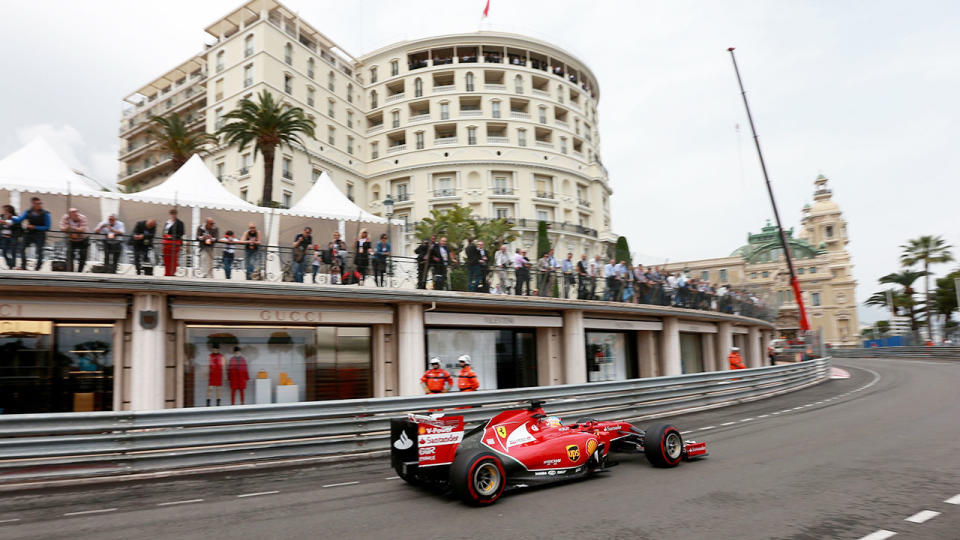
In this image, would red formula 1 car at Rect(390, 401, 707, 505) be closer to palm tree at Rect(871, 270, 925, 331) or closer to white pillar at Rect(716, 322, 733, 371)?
white pillar at Rect(716, 322, 733, 371)

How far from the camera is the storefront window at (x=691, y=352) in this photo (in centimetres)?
2486

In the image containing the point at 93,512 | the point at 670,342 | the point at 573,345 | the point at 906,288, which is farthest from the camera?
the point at 906,288

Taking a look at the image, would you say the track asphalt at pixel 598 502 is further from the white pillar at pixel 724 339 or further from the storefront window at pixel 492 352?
the white pillar at pixel 724 339

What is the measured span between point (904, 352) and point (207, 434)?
53.6m

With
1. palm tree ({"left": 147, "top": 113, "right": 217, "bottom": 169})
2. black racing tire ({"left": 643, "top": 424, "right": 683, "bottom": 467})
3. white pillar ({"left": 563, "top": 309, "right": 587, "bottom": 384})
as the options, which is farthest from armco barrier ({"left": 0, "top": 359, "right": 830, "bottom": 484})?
palm tree ({"left": 147, "top": 113, "right": 217, "bottom": 169})

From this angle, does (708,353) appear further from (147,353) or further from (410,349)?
(147,353)

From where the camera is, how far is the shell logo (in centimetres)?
749

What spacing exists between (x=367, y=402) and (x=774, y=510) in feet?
22.2

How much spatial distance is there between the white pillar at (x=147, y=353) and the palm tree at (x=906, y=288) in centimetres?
7714

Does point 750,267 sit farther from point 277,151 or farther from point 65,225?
point 65,225

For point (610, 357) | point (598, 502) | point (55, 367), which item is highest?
point (55, 367)

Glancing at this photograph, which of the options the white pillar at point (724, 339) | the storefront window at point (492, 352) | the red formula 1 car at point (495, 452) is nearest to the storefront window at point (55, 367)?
the storefront window at point (492, 352)

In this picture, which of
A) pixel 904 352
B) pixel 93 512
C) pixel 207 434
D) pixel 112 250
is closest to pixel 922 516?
pixel 93 512

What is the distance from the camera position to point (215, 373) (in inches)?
517
